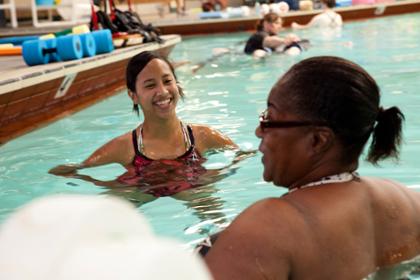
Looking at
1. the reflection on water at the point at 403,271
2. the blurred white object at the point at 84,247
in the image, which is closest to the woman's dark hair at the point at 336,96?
the reflection on water at the point at 403,271

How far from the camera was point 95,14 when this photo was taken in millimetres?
9242

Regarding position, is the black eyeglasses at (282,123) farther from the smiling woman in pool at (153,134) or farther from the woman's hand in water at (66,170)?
the woman's hand in water at (66,170)

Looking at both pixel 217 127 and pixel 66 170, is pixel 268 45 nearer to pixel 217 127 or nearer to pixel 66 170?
pixel 217 127

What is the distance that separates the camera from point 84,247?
0.69m

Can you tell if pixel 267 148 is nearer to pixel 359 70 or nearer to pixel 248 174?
pixel 359 70

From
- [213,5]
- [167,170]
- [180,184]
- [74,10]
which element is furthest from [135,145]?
[213,5]

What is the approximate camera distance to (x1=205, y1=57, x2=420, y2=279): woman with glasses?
1.63 meters

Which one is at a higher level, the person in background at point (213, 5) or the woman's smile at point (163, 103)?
the woman's smile at point (163, 103)

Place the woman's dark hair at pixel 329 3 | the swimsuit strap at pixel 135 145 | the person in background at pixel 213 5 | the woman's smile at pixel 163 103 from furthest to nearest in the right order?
1. the person in background at pixel 213 5
2. the woman's dark hair at pixel 329 3
3. the swimsuit strap at pixel 135 145
4. the woman's smile at pixel 163 103

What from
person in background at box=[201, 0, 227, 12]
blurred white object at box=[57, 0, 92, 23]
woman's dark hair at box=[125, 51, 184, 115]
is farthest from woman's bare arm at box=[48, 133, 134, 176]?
person in background at box=[201, 0, 227, 12]

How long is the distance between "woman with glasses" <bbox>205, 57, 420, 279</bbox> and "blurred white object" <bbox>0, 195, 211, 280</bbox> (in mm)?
889

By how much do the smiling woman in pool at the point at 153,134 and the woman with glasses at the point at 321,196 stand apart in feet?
6.27

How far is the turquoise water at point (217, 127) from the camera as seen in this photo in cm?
361

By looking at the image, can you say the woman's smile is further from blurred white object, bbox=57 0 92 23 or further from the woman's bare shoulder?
blurred white object, bbox=57 0 92 23
